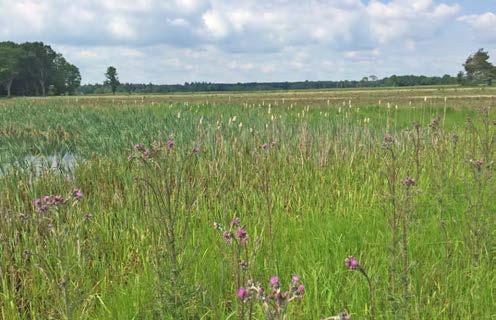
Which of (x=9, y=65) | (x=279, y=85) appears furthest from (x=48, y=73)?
(x=279, y=85)

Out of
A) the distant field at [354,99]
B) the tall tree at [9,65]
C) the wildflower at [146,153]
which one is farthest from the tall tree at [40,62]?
the wildflower at [146,153]

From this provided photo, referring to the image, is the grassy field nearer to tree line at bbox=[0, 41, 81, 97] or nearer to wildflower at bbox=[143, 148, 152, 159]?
wildflower at bbox=[143, 148, 152, 159]

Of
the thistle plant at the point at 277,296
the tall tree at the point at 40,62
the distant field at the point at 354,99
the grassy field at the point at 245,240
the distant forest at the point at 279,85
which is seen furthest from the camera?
the distant forest at the point at 279,85

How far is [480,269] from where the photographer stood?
2.81 metres

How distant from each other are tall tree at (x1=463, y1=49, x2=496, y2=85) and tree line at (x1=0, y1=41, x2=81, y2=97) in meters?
93.6

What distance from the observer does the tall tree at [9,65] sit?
77.1m

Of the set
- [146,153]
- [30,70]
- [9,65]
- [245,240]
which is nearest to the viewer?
[245,240]

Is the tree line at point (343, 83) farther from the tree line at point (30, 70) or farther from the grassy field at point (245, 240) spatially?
the grassy field at point (245, 240)

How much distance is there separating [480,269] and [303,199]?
2288mm

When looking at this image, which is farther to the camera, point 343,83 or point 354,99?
point 343,83

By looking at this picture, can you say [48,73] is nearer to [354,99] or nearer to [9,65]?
[9,65]

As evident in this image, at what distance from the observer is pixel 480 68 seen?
313 feet

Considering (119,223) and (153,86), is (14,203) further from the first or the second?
(153,86)

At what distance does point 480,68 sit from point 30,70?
3911 inches
